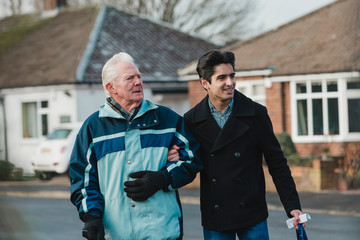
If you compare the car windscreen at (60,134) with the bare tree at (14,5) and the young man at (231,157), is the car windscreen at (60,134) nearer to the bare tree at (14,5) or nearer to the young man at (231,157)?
the young man at (231,157)

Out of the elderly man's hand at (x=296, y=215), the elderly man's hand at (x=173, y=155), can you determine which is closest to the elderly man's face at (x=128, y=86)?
the elderly man's hand at (x=173, y=155)

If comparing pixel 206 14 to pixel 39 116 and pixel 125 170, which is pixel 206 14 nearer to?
pixel 39 116

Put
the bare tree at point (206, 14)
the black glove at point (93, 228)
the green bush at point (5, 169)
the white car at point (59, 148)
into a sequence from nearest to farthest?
the green bush at point (5, 169)
the black glove at point (93, 228)
the white car at point (59, 148)
the bare tree at point (206, 14)

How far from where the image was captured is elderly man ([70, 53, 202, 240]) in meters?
3.60

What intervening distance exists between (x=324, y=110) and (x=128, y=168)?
18522 mm

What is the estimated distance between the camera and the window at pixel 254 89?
23.0 m

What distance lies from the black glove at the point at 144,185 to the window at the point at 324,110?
17.3 metres

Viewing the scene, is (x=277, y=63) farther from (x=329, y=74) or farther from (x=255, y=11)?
(x=255, y=11)

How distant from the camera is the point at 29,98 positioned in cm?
2697

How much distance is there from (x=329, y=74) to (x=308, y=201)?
796 cm

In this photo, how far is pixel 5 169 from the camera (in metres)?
2.12

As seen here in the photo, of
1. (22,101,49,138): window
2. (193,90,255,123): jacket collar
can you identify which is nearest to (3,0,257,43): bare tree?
(22,101,49,138): window

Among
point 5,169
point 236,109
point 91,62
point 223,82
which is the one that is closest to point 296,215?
point 236,109

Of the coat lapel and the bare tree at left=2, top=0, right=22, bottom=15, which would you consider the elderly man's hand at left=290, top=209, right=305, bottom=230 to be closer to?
the coat lapel
